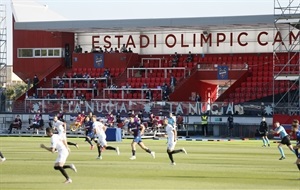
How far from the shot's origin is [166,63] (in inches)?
3541

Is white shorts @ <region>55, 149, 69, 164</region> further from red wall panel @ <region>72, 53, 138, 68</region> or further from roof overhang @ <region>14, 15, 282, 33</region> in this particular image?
red wall panel @ <region>72, 53, 138, 68</region>

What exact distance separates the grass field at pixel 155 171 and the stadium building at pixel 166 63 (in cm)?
2450

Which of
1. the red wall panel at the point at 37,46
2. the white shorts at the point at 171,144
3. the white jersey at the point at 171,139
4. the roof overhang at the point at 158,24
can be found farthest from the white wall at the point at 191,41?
the white shorts at the point at 171,144

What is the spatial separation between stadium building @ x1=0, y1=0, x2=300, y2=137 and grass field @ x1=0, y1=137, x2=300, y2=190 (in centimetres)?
2450

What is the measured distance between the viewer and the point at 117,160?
43.4 m

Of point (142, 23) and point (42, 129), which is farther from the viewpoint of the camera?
point (142, 23)

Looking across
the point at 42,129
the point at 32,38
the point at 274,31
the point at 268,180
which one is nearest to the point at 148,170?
the point at 268,180

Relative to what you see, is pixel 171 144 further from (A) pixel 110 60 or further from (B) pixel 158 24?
(A) pixel 110 60

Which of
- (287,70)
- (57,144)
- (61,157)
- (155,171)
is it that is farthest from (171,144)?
(287,70)

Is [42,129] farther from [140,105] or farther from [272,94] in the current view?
[272,94]

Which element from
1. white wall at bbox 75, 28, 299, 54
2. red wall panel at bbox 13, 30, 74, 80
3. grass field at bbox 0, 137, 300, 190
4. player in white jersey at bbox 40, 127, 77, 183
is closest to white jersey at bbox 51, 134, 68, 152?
player in white jersey at bbox 40, 127, 77, 183

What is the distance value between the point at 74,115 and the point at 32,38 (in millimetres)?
20499

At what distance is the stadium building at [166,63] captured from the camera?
76.2m

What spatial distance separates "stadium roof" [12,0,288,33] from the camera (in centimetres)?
8325
